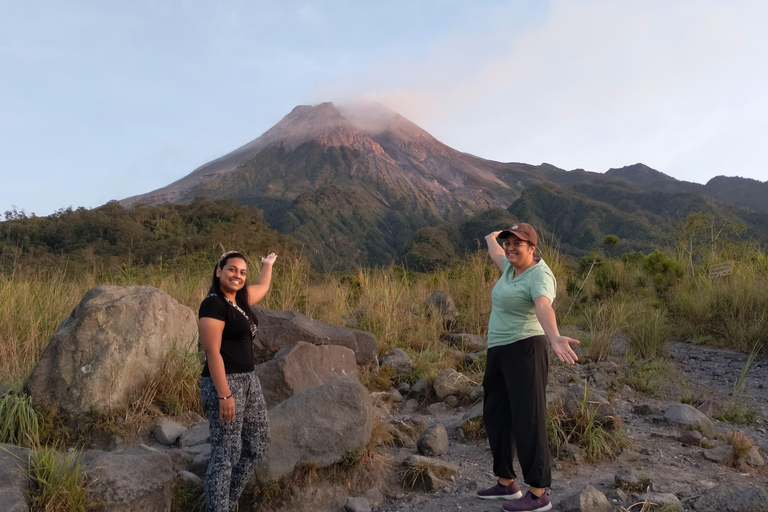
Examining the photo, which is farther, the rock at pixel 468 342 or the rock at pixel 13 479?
the rock at pixel 468 342

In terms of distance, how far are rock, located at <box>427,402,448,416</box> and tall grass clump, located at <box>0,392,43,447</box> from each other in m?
3.28

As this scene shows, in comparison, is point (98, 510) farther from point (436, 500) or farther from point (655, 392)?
point (655, 392)

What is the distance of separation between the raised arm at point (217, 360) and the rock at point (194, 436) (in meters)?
1.54

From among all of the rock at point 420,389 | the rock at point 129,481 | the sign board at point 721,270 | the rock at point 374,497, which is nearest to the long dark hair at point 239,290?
the rock at point 129,481

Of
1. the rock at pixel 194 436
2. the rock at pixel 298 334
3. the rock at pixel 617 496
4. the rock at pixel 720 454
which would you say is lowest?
the rock at pixel 720 454

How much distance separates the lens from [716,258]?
33.8 feet

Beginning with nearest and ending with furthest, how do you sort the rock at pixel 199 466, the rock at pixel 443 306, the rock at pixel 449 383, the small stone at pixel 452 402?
the rock at pixel 199 466, the small stone at pixel 452 402, the rock at pixel 449 383, the rock at pixel 443 306

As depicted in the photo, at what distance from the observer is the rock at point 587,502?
9.97 feet

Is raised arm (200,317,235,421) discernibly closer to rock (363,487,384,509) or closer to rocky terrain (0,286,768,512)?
rocky terrain (0,286,768,512)

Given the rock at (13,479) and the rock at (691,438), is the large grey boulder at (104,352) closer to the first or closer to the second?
the rock at (13,479)

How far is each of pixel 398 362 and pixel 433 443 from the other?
2122mm

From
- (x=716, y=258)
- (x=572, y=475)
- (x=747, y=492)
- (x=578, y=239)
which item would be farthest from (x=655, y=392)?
(x=578, y=239)

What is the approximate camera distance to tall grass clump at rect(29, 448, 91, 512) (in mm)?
Answer: 2887

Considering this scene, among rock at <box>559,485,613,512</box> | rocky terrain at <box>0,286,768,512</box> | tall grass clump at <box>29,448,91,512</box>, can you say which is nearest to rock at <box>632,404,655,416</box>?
rocky terrain at <box>0,286,768,512</box>
